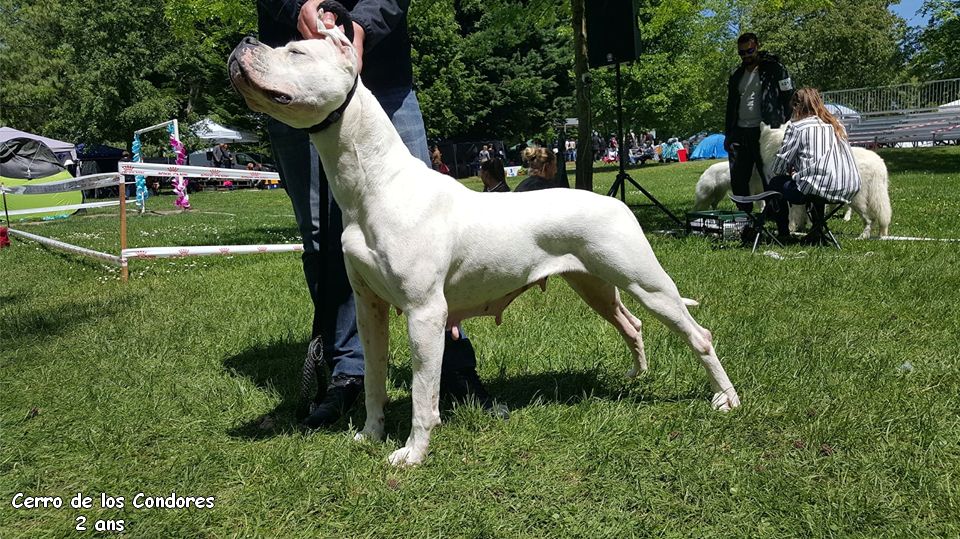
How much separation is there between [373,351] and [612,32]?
7.59 metres

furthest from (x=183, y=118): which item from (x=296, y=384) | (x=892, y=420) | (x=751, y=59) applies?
(x=892, y=420)

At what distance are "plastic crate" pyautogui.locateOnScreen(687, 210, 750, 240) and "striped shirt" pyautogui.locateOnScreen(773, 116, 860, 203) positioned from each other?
791mm

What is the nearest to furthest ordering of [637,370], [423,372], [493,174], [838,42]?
[423,372] < [637,370] < [493,174] < [838,42]

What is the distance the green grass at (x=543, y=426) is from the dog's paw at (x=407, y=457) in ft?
0.14

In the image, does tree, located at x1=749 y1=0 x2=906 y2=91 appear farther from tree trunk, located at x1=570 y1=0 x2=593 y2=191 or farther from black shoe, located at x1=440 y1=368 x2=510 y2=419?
black shoe, located at x1=440 y1=368 x2=510 y2=419

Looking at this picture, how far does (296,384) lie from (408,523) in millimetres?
1750

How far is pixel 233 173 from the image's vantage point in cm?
877

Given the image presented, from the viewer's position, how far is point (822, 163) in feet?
23.5

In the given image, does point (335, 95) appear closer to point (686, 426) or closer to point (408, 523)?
point (408, 523)

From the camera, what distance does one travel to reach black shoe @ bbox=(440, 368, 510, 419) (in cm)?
332

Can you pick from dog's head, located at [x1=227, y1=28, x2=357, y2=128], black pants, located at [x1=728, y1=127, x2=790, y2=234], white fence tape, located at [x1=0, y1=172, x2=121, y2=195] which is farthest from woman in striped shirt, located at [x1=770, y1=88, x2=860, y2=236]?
white fence tape, located at [x1=0, y1=172, x2=121, y2=195]

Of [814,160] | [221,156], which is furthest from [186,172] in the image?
[221,156]

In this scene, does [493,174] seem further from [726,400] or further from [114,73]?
[114,73]

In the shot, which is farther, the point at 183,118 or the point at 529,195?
the point at 183,118
